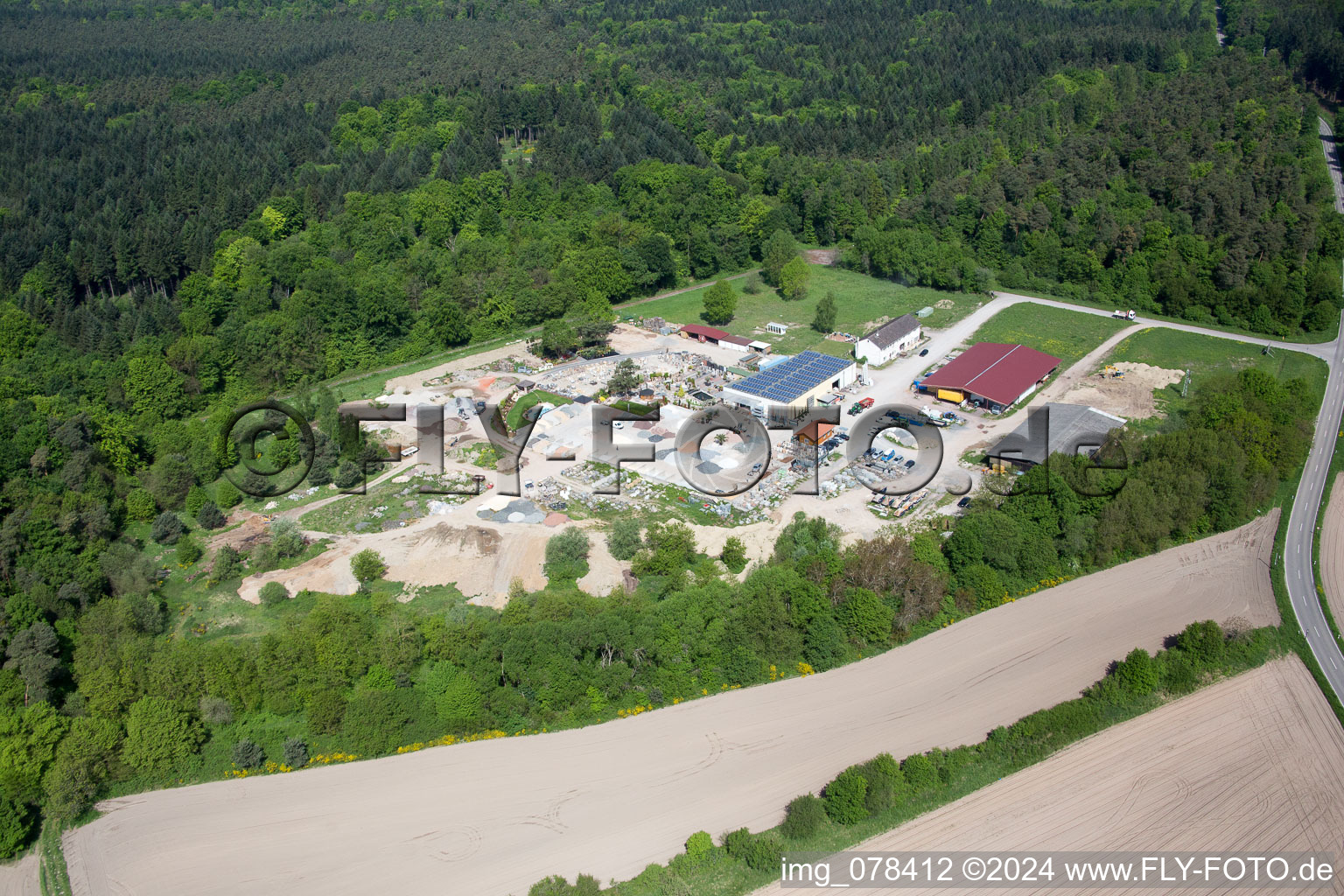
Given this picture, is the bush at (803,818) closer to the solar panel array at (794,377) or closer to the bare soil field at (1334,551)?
the bare soil field at (1334,551)

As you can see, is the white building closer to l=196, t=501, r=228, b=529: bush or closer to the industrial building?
the industrial building

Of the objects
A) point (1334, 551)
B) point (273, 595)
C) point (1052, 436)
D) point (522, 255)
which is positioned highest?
point (522, 255)

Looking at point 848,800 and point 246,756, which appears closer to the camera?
point 848,800

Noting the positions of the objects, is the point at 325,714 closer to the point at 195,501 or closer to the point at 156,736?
the point at 156,736

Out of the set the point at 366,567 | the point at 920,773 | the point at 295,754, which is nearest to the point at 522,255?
the point at 366,567

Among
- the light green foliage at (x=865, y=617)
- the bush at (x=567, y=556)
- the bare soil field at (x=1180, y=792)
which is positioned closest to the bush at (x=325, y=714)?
the bush at (x=567, y=556)

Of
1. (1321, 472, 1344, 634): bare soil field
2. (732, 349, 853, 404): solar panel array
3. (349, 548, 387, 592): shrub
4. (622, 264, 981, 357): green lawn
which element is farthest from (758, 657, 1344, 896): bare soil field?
(622, 264, 981, 357): green lawn

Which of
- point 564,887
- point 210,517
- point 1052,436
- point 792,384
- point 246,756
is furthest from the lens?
point 792,384
